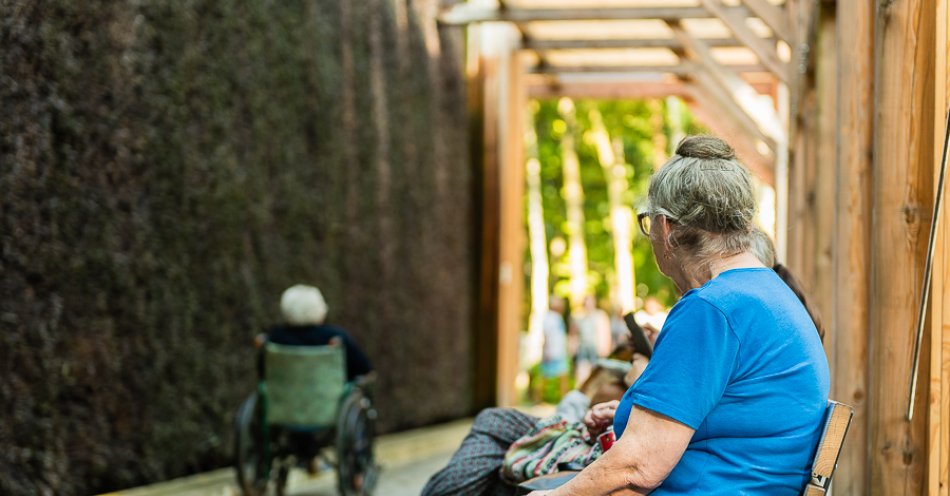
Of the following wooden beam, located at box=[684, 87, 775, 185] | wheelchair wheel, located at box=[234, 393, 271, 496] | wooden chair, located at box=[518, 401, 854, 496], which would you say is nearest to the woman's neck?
wooden chair, located at box=[518, 401, 854, 496]

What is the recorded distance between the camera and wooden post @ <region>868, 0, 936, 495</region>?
3207 mm

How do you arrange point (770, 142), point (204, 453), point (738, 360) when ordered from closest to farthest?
point (738, 360) < point (204, 453) < point (770, 142)

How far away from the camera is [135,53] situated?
21.9 feet

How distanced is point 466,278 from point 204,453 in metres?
5.63

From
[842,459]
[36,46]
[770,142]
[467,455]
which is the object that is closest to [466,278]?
[770,142]

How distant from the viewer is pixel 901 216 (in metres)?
3.23

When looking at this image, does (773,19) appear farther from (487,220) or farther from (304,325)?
(487,220)

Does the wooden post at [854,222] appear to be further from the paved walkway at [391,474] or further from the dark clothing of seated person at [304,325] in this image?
the paved walkway at [391,474]

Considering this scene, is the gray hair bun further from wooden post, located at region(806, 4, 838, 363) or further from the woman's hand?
wooden post, located at region(806, 4, 838, 363)

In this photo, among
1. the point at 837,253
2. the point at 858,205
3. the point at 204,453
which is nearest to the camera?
the point at 858,205

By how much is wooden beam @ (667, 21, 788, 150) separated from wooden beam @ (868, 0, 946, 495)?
8.15 metres

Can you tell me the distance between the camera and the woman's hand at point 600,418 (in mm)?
3354

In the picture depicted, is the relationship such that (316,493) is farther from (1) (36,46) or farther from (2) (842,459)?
(2) (842,459)

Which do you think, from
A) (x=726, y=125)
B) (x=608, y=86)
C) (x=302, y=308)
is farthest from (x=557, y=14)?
(x=302, y=308)
